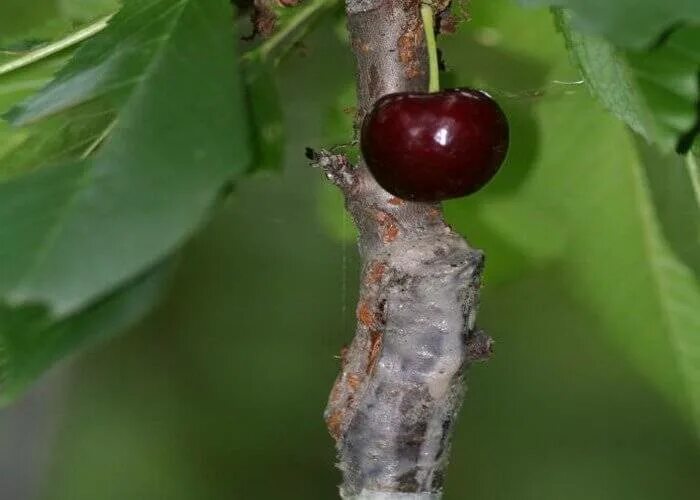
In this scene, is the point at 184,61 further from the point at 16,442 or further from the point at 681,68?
the point at 16,442

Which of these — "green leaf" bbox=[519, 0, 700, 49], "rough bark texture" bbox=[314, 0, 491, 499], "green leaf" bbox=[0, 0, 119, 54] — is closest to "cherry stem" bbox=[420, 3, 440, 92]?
"rough bark texture" bbox=[314, 0, 491, 499]

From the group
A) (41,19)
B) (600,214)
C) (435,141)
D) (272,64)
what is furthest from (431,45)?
(41,19)

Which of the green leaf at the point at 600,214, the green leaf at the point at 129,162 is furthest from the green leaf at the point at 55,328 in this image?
the green leaf at the point at 600,214

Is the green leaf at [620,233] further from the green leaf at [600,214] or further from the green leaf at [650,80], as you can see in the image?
the green leaf at [650,80]

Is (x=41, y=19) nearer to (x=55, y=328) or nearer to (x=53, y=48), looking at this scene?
(x=53, y=48)

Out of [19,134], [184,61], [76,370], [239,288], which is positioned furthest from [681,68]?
[76,370]

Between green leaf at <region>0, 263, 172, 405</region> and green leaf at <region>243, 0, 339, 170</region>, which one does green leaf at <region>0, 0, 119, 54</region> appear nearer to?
green leaf at <region>243, 0, 339, 170</region>
